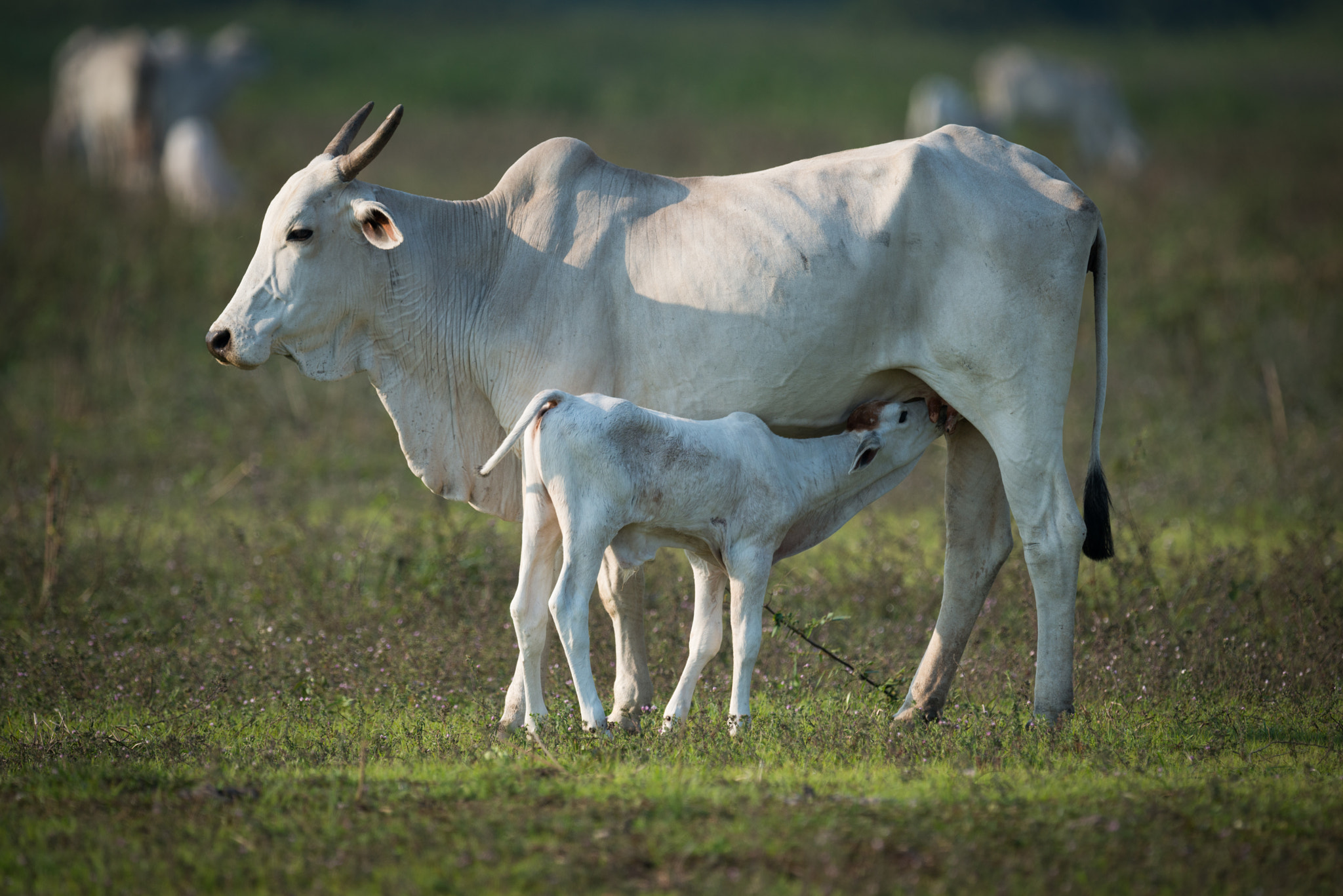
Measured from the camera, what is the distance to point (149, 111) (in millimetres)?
19031

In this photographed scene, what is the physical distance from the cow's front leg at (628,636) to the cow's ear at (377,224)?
1.43 meters

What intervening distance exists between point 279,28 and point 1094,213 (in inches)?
1190

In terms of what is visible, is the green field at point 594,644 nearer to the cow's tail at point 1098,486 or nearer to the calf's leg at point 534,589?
the calf's leg at point 534,589

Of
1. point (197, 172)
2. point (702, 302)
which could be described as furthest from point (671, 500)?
point (197, 172)

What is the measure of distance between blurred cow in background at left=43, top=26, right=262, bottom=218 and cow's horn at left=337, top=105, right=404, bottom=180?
11.9 meters

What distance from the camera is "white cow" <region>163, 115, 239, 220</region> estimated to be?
54.3 feet

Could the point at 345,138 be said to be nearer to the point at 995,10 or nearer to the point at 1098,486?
the point at 1098,486

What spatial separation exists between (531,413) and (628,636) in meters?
1.20

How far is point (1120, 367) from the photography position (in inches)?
446

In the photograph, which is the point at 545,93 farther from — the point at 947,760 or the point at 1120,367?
the point at 947,760

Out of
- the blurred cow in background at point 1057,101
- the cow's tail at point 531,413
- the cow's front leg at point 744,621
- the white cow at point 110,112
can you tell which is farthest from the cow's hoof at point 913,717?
the blurred cow in background at point 1057,101

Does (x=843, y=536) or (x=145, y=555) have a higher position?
(x=843, y=536)

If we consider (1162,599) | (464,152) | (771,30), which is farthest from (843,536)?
(771,30)

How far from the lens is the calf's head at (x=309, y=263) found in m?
5.16
